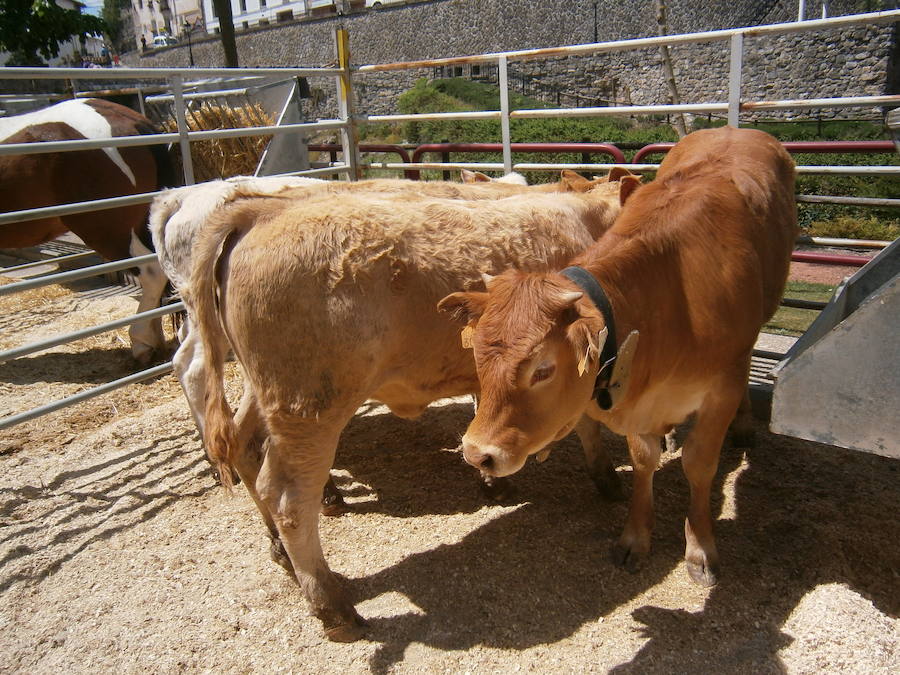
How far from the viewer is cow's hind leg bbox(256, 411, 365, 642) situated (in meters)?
2.75

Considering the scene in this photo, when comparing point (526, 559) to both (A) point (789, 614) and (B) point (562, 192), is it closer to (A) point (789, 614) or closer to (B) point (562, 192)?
(A) point (789, 614)

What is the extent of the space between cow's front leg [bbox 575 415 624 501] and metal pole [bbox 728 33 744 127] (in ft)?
7.85

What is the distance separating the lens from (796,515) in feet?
11.0

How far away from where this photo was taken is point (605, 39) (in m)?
34.3

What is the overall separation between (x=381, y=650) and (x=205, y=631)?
783 mm

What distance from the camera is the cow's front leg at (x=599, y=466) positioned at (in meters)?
3.68

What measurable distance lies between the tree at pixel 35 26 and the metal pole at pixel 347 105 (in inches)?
694

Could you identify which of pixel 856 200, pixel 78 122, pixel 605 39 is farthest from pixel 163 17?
pixel 856 200

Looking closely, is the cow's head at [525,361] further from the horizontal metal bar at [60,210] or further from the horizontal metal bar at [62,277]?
the horizontal metal bar at [62,277]

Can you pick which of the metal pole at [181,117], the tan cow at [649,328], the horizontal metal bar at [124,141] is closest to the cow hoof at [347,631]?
the tan cow at [649,328]

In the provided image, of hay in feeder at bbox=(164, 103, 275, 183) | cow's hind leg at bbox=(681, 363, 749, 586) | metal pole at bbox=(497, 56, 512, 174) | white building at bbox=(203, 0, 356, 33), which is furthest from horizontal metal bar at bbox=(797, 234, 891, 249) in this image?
white building at bbox=(203, 0, 356, 33)

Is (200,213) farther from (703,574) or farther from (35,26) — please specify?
(35,26)

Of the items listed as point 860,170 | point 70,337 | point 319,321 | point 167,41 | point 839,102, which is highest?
point 167,41

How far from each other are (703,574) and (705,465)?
475mm
